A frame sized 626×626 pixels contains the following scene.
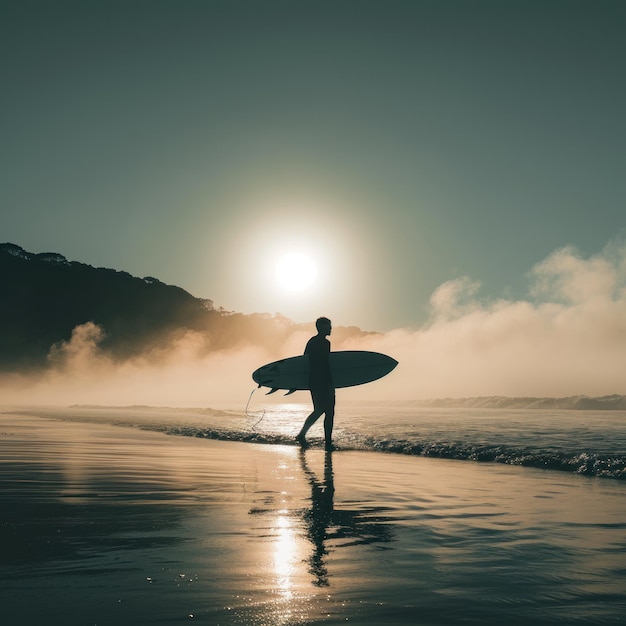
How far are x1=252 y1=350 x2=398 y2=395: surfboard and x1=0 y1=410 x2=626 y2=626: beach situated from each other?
9.28m

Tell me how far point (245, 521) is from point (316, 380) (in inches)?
398

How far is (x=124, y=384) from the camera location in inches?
7544

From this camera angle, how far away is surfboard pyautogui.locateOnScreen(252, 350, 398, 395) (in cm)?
1881

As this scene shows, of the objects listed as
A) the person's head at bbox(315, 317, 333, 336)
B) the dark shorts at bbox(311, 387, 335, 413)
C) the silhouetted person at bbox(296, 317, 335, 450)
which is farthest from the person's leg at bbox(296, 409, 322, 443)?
the person's head at bbox(315, 317, 333, 336)

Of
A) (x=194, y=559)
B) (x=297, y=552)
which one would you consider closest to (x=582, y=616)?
(x=297, y=552)

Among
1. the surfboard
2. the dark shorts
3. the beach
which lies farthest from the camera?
the surfboard

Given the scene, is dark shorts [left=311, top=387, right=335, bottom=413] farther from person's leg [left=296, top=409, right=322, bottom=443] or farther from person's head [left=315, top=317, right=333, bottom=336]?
person's head [left=315, top=317, right=333, bottom=336]

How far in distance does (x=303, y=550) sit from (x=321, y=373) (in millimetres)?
11333

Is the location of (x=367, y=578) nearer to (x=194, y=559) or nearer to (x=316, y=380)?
(x=194, y=559)

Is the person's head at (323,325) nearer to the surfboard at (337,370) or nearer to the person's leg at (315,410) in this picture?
the person's leg at (315,410)

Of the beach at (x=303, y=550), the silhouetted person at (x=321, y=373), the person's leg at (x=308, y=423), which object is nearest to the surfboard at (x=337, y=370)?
the person's leg at (x=308, y=423)

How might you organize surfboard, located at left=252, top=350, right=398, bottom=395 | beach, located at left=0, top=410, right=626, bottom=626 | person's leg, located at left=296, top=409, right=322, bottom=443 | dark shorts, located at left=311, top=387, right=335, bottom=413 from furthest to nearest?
1. surfboard, located at left=252, top=350, right=398, bottom=395
2. person's leg, located at left=296, top=409, right=322, bottom=443
3. dark shorts, located at left=311, top=387, right=335, bottom=413
4. beach, located at left=0, top=410, right=626, bottom=626

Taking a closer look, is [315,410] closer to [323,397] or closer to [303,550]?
[323,397]

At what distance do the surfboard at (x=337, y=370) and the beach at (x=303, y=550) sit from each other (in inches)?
365
